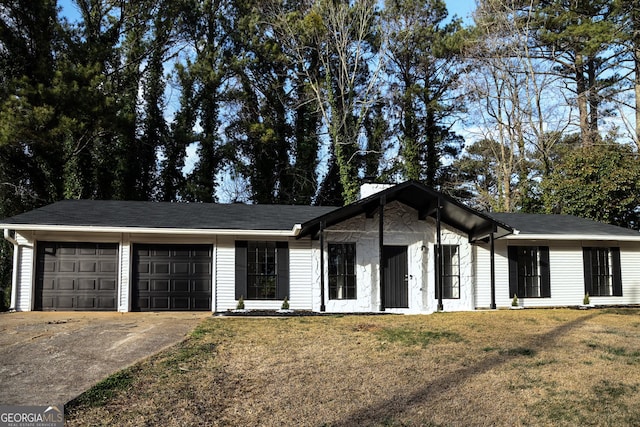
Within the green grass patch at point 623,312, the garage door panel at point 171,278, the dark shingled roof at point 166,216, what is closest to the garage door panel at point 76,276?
the garage door panel at point 171,278

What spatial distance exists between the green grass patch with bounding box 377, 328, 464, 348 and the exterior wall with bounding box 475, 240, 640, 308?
5.74 metres

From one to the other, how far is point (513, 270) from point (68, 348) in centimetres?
1217

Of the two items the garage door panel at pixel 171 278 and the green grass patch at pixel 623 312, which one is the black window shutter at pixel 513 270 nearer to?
the green grass patch at pixel 623 312

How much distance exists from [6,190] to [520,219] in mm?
19304

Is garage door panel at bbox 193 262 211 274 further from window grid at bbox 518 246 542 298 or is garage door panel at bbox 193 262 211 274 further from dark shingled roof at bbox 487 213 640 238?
window grid at bbox 518 246 542 298

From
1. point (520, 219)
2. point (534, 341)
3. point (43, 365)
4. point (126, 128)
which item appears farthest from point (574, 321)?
point (126, 128)

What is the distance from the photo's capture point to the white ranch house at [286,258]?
1402 cm

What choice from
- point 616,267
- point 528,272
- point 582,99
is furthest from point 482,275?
point 582,99

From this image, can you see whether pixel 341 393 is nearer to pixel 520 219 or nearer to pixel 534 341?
pixel 534 341

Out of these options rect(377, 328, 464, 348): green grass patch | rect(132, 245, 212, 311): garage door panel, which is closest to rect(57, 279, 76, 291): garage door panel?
rect(132, 245, 212, 311): garage door panel

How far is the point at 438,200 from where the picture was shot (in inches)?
547

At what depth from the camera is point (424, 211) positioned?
49.3 ft

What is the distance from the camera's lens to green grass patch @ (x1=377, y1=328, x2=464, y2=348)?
31.2ft

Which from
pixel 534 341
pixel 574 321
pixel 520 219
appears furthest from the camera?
pixel 520 219
